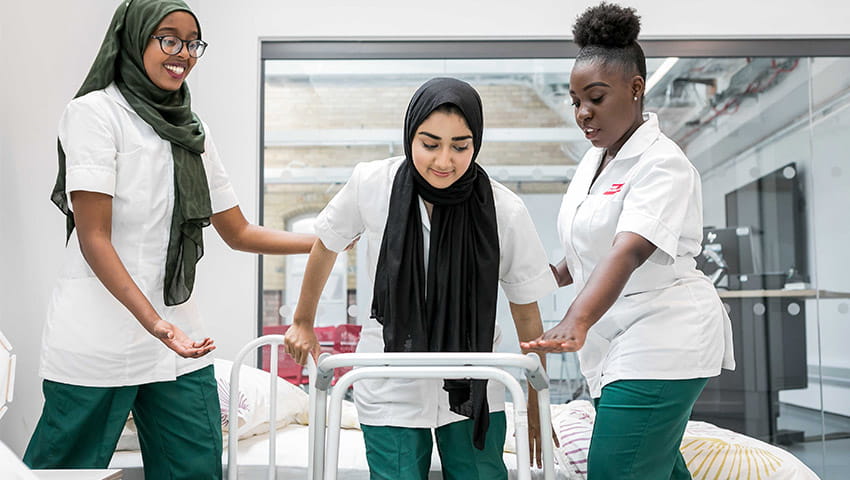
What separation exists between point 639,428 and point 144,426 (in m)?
1.18

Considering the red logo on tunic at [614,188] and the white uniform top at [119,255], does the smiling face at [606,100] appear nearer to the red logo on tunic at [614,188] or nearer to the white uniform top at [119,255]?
the red logo on tunic at [614,188]

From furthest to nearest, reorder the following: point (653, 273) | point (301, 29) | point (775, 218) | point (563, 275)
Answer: point (775, 218) < point (301, 29) < point (563, 275) < point (653, 273)

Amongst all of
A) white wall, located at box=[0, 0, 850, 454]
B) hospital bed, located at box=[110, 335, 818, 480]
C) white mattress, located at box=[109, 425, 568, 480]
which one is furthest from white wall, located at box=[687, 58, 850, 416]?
white mattress, located at box=[109, 425, 568, 480]

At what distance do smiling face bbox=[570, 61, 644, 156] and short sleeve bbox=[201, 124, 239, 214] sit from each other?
3.24 feet

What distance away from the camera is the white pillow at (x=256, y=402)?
2.63 m

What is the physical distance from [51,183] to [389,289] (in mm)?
1363

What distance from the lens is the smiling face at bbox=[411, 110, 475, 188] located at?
1748 mm

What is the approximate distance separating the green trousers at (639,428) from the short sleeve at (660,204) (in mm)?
289

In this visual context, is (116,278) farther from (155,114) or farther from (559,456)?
(559,456)

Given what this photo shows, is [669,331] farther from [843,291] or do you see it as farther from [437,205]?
[843,291]

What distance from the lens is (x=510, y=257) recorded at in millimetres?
1880

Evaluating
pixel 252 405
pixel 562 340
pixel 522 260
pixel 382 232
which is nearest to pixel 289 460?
pixel 252 405

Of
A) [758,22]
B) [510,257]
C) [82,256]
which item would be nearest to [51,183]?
[82,256]

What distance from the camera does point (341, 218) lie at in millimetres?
1874
